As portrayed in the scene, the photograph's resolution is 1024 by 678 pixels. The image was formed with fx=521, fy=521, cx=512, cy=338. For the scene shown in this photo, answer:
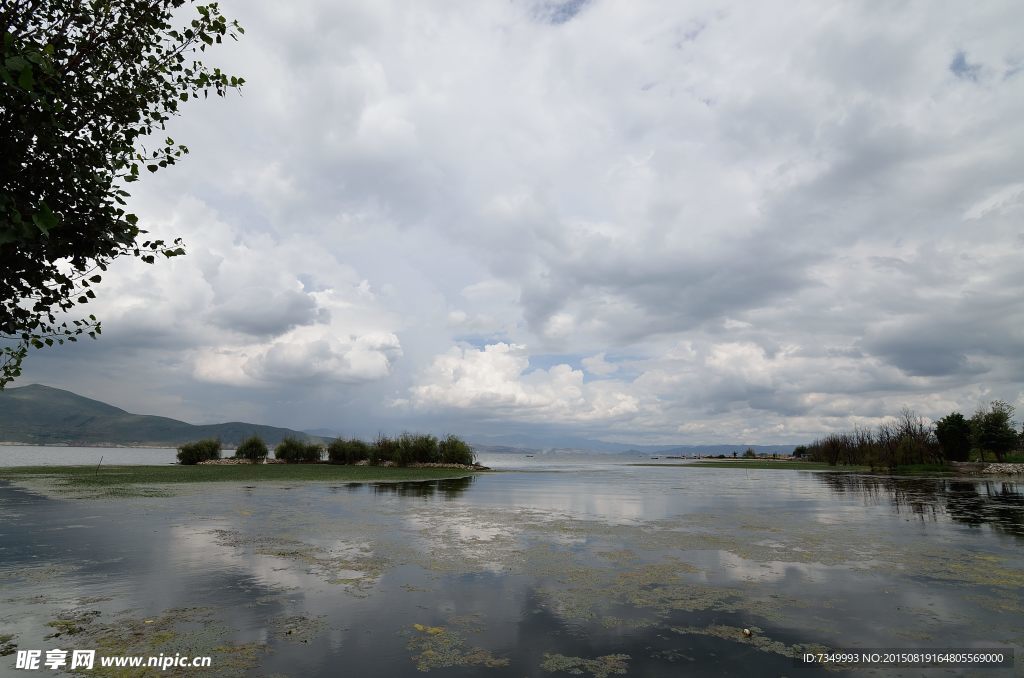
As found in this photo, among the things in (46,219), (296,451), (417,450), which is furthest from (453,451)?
(46,219)

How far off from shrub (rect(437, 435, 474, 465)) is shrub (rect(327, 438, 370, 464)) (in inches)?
389

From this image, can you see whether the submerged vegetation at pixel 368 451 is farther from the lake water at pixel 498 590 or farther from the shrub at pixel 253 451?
the lake water at pixel 498 590

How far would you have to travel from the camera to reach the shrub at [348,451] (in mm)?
68938

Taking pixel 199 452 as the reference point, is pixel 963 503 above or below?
below

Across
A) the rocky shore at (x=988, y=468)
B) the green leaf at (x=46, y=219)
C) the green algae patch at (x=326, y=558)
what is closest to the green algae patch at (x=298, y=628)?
the green algae patch at (x=326, y=558)

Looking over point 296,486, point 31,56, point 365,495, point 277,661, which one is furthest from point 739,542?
point 296,486

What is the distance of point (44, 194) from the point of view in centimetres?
689

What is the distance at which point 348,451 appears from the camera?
68.9m

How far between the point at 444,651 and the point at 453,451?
62.0 metres

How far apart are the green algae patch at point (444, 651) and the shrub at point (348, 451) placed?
63310 millimetres

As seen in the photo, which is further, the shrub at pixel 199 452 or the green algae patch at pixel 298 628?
the shrub at pixel 199 452

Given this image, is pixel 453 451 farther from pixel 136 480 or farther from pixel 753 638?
pixel 753 638

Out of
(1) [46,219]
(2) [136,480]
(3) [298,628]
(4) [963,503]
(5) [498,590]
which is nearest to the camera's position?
(1) [46,219]

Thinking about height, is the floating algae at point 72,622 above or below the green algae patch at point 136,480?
above
